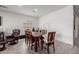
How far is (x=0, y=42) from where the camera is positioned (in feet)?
4.51

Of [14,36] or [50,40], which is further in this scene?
[50,40]

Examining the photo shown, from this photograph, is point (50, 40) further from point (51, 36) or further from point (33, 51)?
point (33, 51)

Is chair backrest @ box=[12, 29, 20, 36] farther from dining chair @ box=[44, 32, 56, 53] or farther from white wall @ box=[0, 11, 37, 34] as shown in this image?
dining chair @ box=[44, 32, 56, 53]

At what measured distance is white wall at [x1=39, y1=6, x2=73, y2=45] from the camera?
1.46 meters

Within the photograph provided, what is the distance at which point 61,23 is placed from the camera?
1.52 meters

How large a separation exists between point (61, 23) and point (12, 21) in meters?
0.98

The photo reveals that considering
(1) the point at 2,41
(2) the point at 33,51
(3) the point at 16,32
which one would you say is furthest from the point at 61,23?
(1) the point at 2,41

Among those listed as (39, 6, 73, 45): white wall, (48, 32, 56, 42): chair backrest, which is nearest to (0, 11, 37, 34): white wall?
(39, 6, 73, 45): white wall

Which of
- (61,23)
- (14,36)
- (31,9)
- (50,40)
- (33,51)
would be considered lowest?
(33,51)

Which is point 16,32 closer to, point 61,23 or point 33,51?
point 33,51

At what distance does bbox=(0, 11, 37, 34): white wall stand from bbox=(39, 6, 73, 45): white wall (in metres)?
0.27

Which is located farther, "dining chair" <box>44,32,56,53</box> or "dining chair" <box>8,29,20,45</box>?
"dining chair" <box>44,32,56,53</box>

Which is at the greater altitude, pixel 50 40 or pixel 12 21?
→ pixel 12 21
